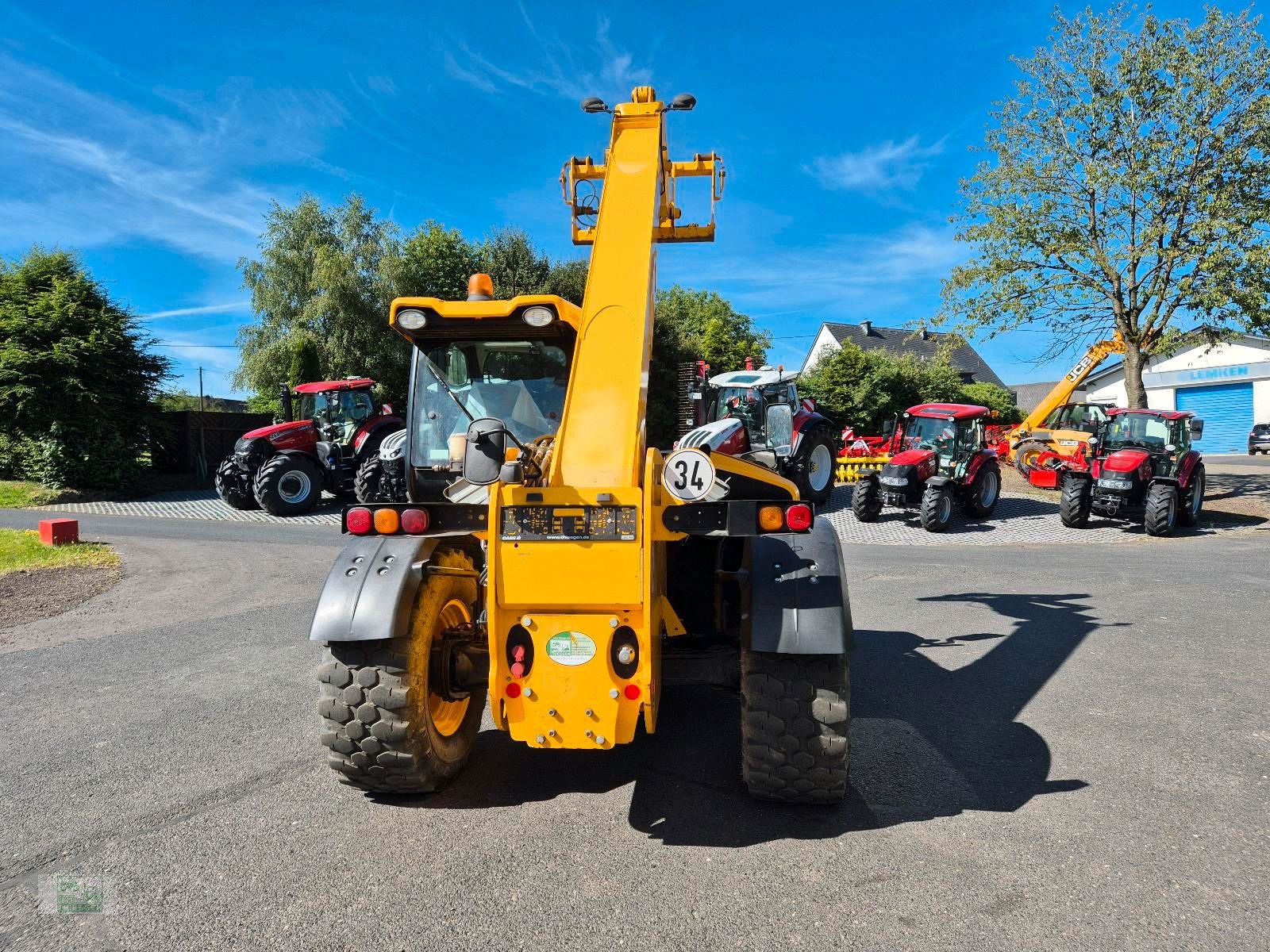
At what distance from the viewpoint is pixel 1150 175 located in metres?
Result: 16.7

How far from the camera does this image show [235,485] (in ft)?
53.7

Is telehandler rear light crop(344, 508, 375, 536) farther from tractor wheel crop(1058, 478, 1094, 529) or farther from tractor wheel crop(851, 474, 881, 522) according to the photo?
tractor wheel crop(1058, 478, 1094, 529)

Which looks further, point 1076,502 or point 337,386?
point 337,386

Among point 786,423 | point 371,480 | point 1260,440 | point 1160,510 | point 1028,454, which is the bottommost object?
point 1160,510

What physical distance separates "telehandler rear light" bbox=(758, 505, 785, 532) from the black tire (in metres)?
12.7

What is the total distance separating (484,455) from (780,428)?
13032mm

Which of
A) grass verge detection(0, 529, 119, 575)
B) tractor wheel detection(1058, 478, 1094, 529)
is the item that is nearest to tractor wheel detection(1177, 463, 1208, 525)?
tractor wheel detection(1058, 478, 1094, 529)

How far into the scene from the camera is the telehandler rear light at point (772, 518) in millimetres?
3209

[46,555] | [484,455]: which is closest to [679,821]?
[484,455]

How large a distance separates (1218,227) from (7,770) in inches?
789

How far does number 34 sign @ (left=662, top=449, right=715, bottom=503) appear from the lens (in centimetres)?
305

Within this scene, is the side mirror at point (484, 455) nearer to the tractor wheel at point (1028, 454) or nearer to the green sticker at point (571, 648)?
the green sticker at point (571, 648)

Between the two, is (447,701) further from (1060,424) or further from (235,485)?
(1060,424)

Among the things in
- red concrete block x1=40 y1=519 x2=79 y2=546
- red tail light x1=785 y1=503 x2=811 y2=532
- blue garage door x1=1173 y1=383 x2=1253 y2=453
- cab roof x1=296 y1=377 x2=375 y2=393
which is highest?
blue garage door x1=1173 y1=383 x2=1253 y2=453
